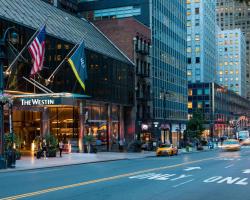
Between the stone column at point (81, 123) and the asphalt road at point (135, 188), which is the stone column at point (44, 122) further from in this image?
the asphalt road at point (135, 188)

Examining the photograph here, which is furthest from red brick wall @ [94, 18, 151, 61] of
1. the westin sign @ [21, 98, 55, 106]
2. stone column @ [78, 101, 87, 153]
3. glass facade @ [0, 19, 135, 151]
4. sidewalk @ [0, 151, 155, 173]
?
the westin sign @ [21, 98, 55, 106]

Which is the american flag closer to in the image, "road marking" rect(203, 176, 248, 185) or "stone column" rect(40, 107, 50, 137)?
"stone column" rect(40, 107, 50, 137)

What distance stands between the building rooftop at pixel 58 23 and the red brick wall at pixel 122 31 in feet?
2.58

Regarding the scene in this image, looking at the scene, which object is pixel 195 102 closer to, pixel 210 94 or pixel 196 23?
pixel 210 94

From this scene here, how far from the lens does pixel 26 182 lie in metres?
21.7

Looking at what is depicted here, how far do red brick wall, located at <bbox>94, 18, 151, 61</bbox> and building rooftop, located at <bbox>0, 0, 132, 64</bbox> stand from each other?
0.79 metres

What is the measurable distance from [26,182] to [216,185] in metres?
8.05

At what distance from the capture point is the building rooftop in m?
48.5

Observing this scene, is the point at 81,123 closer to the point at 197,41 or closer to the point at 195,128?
the point at 195,128

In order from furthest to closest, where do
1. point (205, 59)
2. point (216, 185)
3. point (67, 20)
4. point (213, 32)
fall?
point (213, 32) → point (205, 59) → point (67, 20) → point (216, 185)

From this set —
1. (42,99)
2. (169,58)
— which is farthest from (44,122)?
(169,58)

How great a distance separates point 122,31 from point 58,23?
16210 mm

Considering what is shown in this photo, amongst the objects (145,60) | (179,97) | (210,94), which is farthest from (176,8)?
(210,94)

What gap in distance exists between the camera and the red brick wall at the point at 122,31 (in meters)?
71.4
